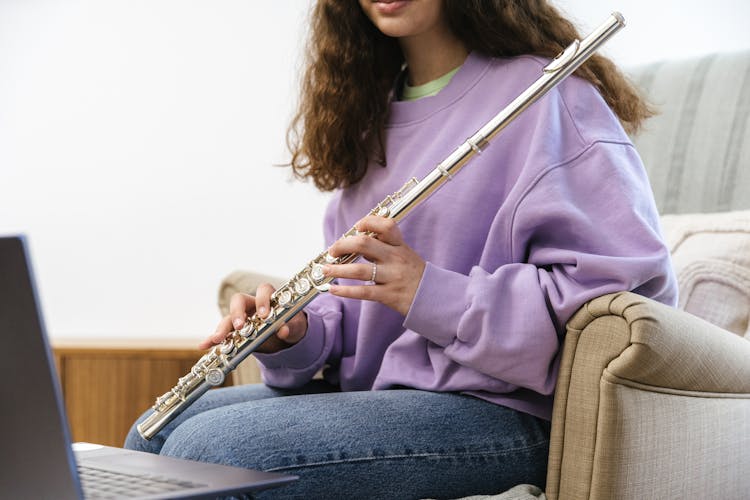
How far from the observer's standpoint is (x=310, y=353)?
4.19ft

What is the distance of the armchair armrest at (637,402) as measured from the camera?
0.92 metres

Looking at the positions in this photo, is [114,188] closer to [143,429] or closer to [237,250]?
[237,250]

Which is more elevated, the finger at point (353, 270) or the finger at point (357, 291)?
the finger at point (353, 270)

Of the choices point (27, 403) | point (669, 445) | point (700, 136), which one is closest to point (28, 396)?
point (27, 403)

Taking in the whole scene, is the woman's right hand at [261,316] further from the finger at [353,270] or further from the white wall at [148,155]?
the white wall at [148,155]

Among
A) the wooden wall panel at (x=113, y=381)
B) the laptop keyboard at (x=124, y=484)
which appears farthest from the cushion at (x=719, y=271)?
the wooden wall panel at (x=113, y=381)

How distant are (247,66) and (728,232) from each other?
1.58 meters

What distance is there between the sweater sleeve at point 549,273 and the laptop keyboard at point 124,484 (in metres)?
0.39

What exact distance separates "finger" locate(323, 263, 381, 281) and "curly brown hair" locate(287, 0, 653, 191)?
0.33m

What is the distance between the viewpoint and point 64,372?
87.2 inches

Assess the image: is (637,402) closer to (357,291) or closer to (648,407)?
(648,407)

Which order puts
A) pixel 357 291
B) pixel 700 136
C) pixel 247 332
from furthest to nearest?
pixel 700 136, pixel 247 332, pixel 357 291

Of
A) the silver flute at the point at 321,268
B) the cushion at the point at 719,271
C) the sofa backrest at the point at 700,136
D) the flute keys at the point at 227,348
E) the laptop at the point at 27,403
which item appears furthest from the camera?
the sofa backrest at the point at 700,136

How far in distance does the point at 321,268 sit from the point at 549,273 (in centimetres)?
26
